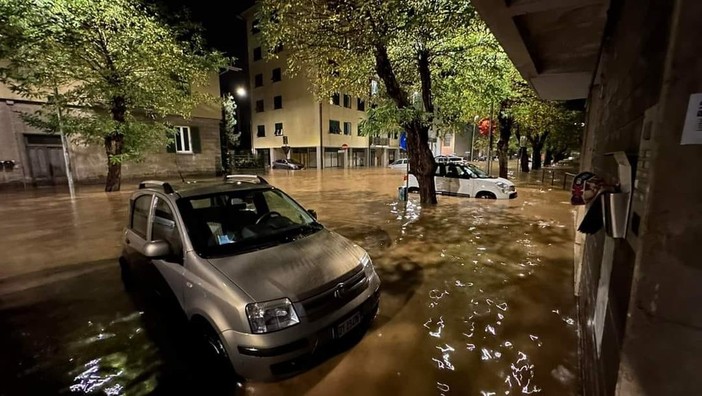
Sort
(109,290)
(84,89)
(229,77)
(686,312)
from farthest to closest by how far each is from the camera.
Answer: (229,77) → (84,89) → (109,290) → (686,312)

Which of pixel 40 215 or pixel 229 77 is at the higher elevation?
pixel 229 77

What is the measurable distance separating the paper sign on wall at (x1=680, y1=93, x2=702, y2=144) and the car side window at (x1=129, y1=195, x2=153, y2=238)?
4.37 metres

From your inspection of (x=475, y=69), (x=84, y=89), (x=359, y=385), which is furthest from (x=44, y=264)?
(x=475, y=69)

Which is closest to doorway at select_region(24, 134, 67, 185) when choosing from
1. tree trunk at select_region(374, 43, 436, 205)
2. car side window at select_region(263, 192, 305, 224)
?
tree trunk at select_region(374, 43, 436, 205)

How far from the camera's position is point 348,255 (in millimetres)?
3158

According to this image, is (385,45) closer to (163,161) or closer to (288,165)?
(163,161)

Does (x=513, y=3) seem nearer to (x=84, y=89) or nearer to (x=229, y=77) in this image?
(x=84, y=89)

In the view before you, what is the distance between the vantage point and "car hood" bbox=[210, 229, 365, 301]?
251cm

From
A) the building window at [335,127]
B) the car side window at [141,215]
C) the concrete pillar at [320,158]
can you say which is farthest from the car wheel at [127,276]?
the building window at [335,127]

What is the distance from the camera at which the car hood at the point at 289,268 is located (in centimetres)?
251

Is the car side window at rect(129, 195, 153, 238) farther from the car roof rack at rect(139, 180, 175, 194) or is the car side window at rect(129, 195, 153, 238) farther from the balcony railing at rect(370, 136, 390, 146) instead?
the balcony railing at rect(370, 136, 390, 146)

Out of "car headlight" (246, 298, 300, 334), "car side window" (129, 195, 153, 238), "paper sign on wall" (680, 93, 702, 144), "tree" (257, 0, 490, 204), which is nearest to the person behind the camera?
"paper sign on wall" (680, 93, 702, 144)

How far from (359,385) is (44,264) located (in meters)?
6.54

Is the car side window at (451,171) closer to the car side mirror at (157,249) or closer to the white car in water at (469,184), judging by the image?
the white car in water at (469,184)
